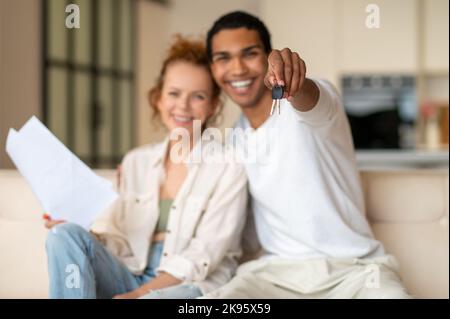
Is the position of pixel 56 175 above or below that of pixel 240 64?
below

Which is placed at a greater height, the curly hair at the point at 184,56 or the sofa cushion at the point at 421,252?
the curly hair at the point at 184,56

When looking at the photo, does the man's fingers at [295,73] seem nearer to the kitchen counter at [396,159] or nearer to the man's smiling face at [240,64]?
the man's smiling face at [240,64]

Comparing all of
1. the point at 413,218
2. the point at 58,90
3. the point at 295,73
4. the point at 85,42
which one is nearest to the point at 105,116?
the point at 85,42

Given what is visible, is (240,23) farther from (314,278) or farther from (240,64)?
(314,278)

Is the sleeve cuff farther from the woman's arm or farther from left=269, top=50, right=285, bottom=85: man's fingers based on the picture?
the woman's arm

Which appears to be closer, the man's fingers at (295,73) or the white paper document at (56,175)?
the man's fingers at (295,73)

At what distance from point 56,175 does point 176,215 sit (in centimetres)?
38

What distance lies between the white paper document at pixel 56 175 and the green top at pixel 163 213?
247mm

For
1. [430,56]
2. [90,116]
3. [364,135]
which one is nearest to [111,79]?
[90,116]

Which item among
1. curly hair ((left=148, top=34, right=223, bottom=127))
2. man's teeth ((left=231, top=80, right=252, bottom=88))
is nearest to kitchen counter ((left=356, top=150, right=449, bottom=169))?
curly hair ((left=148, top=34, right=223, bottom=127))

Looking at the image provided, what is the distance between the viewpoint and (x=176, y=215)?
4.05 feet

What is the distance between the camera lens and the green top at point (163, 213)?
126cm

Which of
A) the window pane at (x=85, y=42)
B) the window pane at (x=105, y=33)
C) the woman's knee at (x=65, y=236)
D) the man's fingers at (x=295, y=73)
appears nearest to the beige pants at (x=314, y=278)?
the woman's knee at (x=65, y=236)

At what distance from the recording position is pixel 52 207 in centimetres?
98
